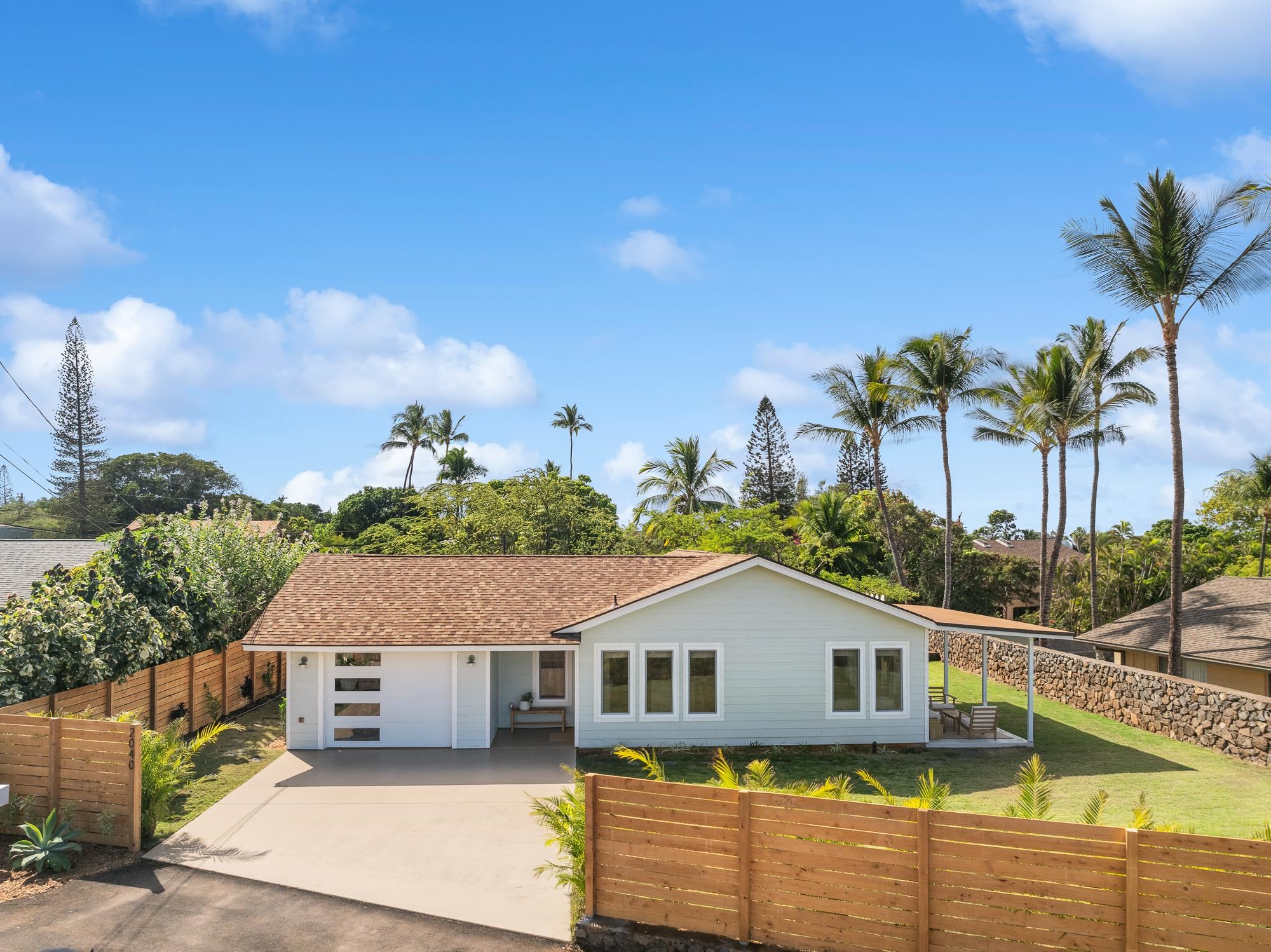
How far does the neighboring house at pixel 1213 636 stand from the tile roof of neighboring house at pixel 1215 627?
17 mm

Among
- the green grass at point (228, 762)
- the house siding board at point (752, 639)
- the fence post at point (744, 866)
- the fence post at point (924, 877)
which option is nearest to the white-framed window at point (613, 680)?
the house siding board at point (752, 639)

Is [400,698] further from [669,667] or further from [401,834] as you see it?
[401,834]

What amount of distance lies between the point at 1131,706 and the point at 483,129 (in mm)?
19467

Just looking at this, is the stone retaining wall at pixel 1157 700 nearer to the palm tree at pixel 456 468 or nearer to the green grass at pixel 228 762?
the green grass at pixel 228 762

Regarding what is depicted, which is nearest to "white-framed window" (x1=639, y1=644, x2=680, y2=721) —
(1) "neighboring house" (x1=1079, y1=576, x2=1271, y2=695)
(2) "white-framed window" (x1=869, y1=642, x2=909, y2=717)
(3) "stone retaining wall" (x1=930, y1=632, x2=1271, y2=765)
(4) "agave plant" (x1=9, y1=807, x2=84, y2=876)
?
(2) "white-framed window" (x1=869, y1=642, x2=909, y2=717)

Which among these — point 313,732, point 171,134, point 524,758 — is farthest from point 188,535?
point 524,758

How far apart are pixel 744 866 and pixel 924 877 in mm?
1481

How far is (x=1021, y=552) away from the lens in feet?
187

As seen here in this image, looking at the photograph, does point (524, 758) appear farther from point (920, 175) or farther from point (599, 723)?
point (920, 175)

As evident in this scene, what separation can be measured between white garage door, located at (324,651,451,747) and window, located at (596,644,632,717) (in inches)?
118

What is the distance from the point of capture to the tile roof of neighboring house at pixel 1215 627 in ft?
68.4

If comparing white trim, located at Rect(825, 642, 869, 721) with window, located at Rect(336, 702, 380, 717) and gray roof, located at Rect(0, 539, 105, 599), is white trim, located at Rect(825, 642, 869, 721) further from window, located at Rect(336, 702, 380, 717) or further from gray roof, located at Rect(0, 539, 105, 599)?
gray roof, located at Rect(0, 539, 105, 599)

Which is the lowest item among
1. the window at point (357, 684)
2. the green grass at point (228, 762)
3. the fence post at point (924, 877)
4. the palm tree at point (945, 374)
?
the green grass at point (228, 762)

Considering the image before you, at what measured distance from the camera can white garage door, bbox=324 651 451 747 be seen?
1697cm
